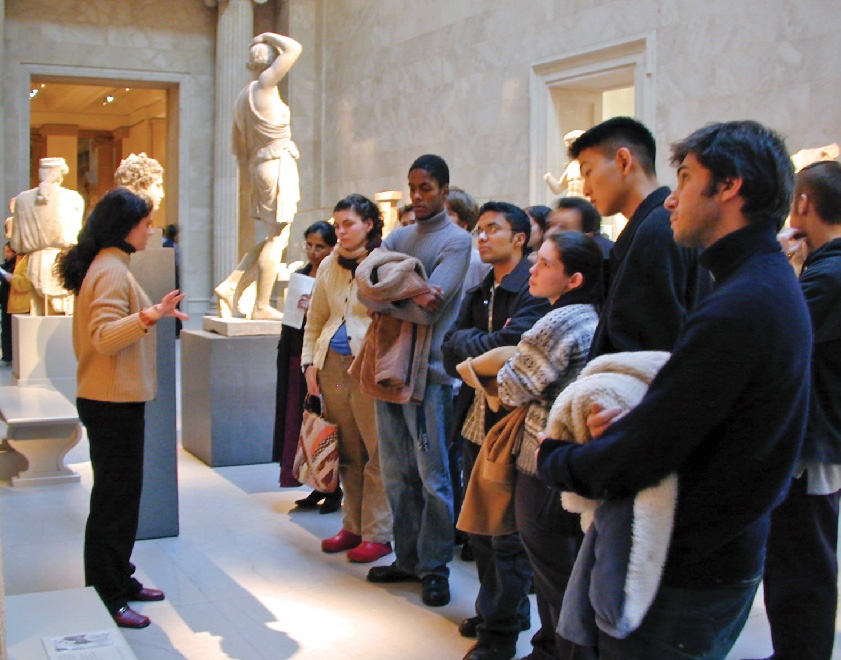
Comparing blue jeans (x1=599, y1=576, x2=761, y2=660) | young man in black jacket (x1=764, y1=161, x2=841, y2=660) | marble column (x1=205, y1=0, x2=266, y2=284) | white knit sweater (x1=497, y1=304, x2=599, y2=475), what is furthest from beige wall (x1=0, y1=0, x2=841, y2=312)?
blue jeans (x1=599, y1=576, x2=761, y2=660)

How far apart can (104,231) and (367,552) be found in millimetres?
2120

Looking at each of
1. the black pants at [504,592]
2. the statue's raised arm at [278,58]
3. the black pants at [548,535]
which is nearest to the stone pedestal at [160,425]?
the black pants at [504,592]

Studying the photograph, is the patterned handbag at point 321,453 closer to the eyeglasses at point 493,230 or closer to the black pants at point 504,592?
the black pants at point 504,592

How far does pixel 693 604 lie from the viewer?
6.31 feet

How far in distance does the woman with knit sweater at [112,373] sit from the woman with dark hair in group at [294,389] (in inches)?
79.0

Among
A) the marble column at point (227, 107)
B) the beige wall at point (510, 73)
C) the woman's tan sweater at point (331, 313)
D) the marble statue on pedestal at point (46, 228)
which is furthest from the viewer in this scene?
the marble column at point (227, 107)

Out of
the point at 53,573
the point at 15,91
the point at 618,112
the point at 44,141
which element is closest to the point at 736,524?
the point at 53,573

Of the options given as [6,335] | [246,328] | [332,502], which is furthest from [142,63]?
[332,502]

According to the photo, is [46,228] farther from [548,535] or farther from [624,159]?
[624,159]

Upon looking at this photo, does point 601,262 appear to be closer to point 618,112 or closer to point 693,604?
point 693,604

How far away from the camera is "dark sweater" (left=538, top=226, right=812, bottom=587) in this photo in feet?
5.94

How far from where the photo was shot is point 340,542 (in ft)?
17.4

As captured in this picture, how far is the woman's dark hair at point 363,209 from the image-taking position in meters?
5.07

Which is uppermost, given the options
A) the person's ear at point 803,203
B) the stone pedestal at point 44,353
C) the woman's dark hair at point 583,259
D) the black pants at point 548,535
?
the person's ear at point 803,203
